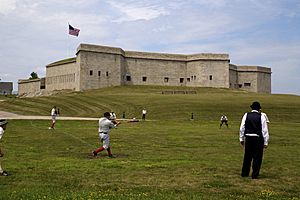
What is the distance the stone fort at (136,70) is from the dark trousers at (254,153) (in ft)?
234

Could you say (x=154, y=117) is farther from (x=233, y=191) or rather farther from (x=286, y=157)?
(x=233, y=191)

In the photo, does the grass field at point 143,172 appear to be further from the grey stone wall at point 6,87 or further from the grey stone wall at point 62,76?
the grey stone wall at point 6,87

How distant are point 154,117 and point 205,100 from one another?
1296cm

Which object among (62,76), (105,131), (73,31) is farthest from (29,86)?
(105,131)

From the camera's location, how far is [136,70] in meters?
92.1

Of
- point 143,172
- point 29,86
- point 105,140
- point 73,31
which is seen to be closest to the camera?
point 143,172

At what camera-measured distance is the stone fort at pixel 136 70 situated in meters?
82.2

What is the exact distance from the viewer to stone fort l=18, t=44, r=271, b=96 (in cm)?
8225

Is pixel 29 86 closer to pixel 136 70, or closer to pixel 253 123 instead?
pixel 136 70

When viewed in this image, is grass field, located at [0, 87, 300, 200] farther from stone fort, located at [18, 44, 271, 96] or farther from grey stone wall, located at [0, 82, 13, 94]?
grey stone wall, located at [0, 82, 13, 94]

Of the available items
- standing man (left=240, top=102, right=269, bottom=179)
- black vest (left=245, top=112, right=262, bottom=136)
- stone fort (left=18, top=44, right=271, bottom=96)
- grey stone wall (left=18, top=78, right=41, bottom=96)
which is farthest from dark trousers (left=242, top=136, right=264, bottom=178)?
grey stone wall (left=18, top=78, right=41, bottom=96)

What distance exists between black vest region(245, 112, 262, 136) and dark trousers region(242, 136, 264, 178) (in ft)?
0.71

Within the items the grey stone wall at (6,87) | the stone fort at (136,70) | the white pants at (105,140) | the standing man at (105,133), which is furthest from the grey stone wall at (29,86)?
the white pants at (105,140)

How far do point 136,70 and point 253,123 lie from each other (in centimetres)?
8110
